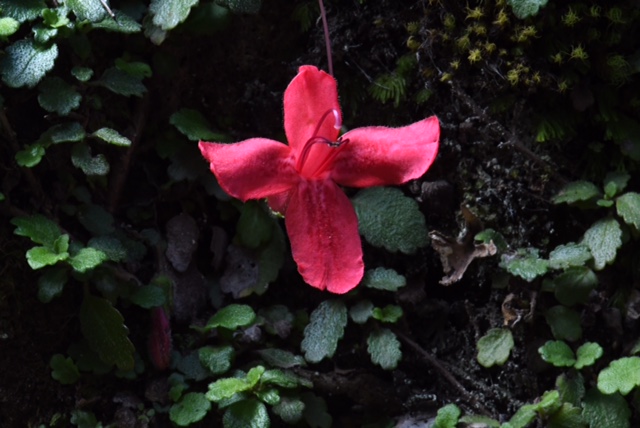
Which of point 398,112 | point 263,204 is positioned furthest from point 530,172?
point 263,204

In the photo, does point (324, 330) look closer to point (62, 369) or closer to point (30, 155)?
point (62, 369)

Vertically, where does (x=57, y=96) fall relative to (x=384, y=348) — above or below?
above

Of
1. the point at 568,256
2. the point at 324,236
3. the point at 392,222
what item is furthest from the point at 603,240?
the point at 324,236

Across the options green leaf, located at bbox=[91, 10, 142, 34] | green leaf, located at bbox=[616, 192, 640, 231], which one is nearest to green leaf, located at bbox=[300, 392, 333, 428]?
green leaf, located at bbox=[616, 192, 640, 231]

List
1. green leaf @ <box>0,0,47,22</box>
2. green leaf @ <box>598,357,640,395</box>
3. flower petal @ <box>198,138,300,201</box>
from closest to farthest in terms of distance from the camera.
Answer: flower petal @ <box>198,138,300,201</box>, green leaf @ <box>598,357,640,395</box>, green leaf @ <box>0,0,47,22</box>

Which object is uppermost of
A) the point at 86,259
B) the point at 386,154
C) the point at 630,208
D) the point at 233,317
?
the point at 386,154

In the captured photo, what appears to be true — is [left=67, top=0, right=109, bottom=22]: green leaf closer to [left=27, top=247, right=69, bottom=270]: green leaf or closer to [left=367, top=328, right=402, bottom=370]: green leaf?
[left=27, top=247, right=69, bottom=270]: green leaf

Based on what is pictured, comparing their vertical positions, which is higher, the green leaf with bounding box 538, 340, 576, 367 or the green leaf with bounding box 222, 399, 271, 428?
the green leaf with bounding box 222, 399, 271, 428
